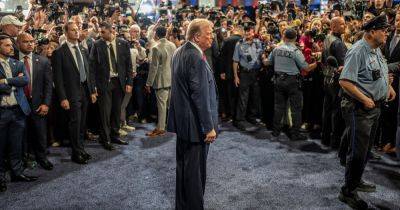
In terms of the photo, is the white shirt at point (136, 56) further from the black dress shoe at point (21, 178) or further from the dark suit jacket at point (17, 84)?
the black dress shoe at point (21, 178)

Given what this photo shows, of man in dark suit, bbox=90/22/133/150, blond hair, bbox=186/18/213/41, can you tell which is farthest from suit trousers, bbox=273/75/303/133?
blond hair, bbox=186/18/213/41

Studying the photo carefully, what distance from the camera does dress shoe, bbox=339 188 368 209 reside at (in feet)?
14.6

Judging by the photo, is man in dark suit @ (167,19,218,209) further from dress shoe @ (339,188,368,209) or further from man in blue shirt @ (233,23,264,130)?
man in blue shirt @ (233,23,264,130)

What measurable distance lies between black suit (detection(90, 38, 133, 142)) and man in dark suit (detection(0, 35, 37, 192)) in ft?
4.70

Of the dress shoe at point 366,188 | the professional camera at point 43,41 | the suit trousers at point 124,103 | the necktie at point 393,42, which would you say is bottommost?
the dress shoe at point 366,188

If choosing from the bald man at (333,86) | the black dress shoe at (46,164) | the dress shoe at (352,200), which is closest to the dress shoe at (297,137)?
the bald man at (333,86)

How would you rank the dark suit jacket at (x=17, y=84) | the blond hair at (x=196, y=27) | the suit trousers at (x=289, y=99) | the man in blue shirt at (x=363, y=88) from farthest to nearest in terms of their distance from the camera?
the suit trousers at (x=289, y=99), the dark suit jacket at (x=17, y=84), the man in blue shirt at (x=363, y=88), the blond hair at (x=196, y=27)

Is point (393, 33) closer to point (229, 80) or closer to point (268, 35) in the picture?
point (268, 35)

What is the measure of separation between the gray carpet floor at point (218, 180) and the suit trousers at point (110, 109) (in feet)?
1.12

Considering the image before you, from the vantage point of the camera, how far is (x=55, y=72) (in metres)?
6.06

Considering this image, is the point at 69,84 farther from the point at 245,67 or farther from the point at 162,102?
the point at 245,67

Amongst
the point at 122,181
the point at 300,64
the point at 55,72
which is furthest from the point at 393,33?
the point at 55,72

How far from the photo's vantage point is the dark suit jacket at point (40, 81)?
18.9ft

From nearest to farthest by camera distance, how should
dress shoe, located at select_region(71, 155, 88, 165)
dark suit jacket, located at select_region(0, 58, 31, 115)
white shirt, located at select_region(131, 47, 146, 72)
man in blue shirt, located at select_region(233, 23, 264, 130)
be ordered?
dark suit jacket, located at select_region(0, 58, 31, 115), dress shoe, located at select_region(71, 155, 88, 165), man in blue shirt, located at select_region(233, 23, 264, 130), white shirt, located at select_region(131, 47, 146, 72)
